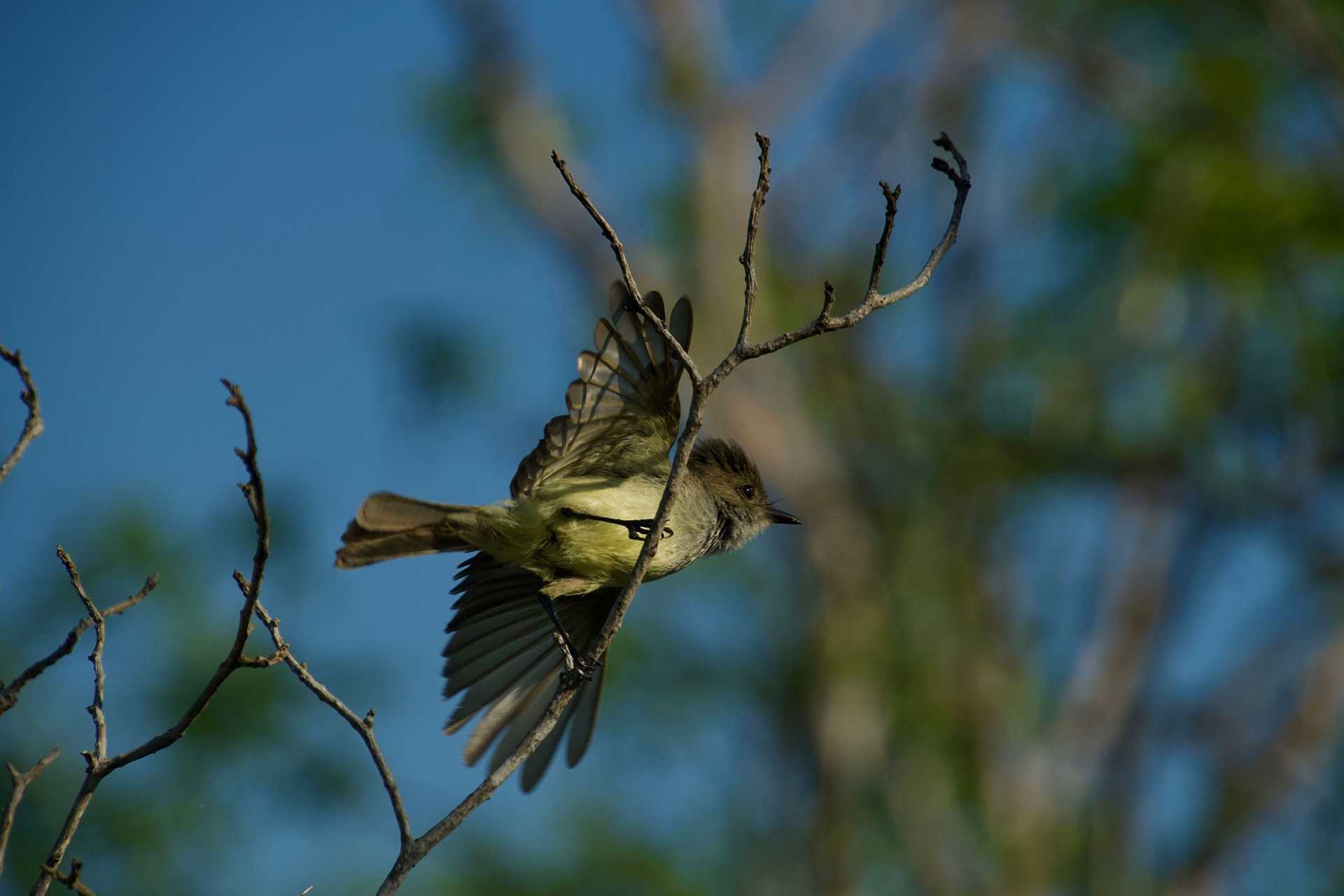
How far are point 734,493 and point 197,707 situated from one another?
2936mm

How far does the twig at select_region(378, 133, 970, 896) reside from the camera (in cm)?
278

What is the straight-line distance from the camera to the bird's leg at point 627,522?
4.30 meters

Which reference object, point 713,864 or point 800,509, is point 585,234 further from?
point 713,864

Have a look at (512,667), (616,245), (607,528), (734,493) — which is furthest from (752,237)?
(512,667)

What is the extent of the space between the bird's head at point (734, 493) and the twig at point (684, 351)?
5.58ft

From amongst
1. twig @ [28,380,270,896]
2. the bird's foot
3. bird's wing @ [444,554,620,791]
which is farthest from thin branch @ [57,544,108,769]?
bird's wing @ [444,554,620,791]

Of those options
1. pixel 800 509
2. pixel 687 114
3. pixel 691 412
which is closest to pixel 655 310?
pixel 691 412

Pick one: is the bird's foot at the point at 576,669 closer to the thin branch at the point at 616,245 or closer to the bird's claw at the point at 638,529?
the bird's claw at the point at 638,529

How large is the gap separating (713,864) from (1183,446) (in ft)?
24.1

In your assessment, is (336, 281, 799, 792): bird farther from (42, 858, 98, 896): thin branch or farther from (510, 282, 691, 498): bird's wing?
(42, 858, 98, 896): thin branch

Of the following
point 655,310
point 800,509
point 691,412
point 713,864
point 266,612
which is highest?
point 800,509

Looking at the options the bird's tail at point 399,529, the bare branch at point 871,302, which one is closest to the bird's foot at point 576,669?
the bird's tail at point 399,529

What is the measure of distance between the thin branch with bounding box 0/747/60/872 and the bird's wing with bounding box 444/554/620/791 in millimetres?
2521

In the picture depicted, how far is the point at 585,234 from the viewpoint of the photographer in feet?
45.5
